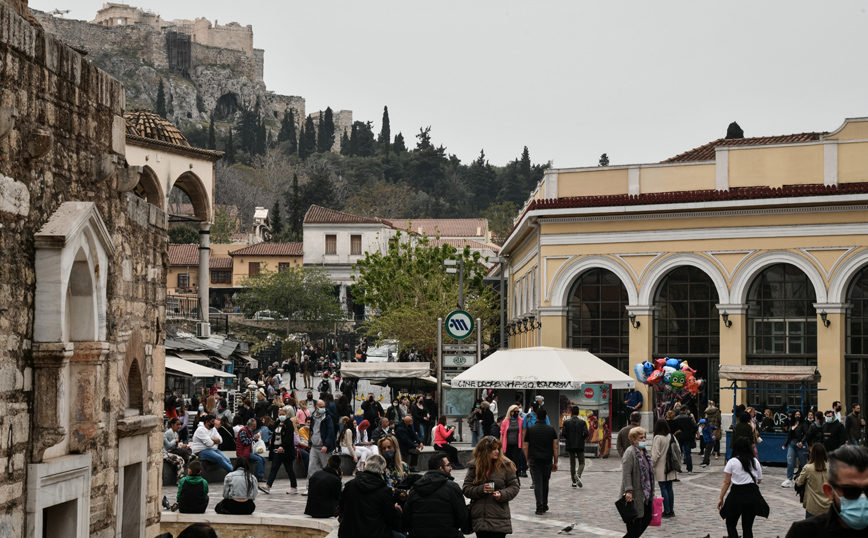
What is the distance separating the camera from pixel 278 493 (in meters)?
18.8

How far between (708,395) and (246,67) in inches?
6532

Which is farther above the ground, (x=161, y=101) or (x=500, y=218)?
(x=161, y=101)

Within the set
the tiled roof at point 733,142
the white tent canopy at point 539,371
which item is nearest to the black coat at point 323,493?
the white tent canopy at point 539,371

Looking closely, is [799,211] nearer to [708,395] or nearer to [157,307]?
[708,395]

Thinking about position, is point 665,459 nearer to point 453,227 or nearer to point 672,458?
point 672,458

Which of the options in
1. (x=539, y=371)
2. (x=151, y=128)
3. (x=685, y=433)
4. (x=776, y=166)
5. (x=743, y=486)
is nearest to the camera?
(x=743, y=486)

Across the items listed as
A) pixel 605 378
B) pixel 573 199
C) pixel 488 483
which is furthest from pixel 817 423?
pixel 573 199

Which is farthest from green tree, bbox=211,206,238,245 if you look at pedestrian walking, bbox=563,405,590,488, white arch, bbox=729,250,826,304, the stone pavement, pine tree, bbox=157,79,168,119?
pedestrian walking, bbox=563,405,590,488

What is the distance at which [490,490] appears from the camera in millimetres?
10172

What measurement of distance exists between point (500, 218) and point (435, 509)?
341 feet

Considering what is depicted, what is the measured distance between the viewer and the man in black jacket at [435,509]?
A: 30.3 feet

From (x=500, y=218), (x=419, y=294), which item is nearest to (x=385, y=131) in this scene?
(x=500, y=218)

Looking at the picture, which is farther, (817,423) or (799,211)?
(799,211)

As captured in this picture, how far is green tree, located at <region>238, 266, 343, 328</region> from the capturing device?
7056 centimetres
